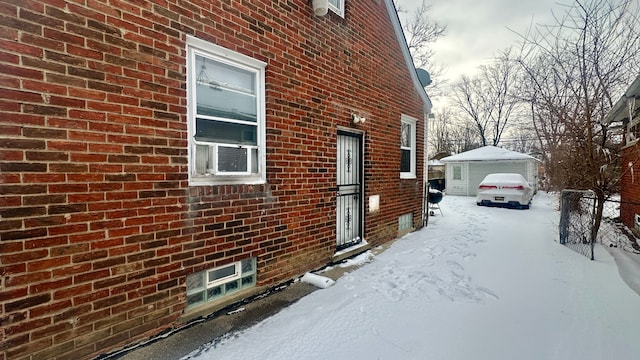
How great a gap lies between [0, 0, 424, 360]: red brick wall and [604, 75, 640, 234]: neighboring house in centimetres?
706

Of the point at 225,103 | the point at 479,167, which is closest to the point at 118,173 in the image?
the point at 225,103

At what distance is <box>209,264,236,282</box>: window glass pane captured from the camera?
296cm

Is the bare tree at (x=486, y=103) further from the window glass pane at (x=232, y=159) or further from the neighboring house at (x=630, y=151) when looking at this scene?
the window glass pane at (x=232, y=159)

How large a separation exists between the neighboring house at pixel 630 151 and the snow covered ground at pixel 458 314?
3.46 m

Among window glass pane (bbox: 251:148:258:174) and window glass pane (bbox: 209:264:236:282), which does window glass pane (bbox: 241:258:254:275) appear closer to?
window glass pane (bbox: 209:264:236:282)

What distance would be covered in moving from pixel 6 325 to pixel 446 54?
64.0 feet

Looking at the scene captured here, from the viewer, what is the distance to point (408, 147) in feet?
22.9

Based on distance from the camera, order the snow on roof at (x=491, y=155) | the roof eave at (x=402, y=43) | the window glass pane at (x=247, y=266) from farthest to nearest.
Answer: the snow on roof at (x=491, y=155) < the roof eave at (x=402, y=43) < the window glass pane at (x=247, y=266)

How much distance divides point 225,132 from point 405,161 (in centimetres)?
496

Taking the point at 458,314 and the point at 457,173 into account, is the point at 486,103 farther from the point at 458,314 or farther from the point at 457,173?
the point at 458,314

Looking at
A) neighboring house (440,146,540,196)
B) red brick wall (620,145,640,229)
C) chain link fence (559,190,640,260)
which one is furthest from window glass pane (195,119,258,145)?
neighboring house (440,146,540,196)

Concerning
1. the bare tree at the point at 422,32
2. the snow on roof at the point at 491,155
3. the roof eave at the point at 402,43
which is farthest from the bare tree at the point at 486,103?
the roof eave at the point at 402,43

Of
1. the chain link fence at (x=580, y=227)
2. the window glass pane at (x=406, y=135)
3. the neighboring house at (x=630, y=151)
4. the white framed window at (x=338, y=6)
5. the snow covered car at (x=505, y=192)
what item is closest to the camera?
the white framed window at (x=338, y=6)

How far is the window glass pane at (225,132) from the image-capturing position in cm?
280
